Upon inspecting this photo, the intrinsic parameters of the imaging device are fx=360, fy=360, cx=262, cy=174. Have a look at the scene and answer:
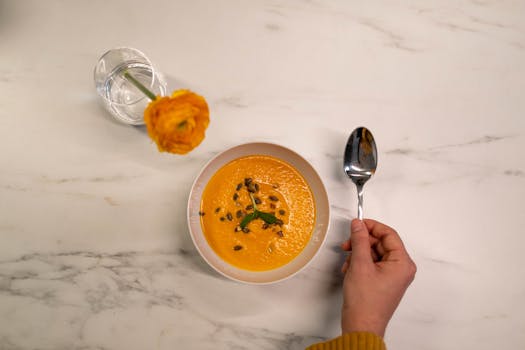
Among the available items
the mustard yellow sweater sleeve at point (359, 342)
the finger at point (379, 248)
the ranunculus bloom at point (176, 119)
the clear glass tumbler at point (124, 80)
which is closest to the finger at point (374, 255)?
the finger at point (379, 248)

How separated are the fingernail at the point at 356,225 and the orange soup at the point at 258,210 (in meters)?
0.12

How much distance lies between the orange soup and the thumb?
13cm

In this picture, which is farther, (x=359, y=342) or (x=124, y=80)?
(x=124, y=80)

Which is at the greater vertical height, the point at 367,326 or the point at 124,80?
the point at 124,80

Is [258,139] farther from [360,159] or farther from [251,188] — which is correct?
[360,159]

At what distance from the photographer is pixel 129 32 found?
1.15 m

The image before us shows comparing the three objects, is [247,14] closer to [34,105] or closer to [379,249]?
[34,105]

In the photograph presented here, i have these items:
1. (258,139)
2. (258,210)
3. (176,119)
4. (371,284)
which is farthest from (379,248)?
(176,119)

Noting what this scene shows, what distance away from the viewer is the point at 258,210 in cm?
105

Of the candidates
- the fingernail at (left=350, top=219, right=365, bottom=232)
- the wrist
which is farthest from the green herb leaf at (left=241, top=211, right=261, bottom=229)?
the wrist

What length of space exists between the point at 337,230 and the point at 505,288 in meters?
0.58

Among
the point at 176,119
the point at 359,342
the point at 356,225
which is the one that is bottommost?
the point at 359,342

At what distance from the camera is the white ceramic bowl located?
102 cm

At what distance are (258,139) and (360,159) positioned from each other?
324mm
